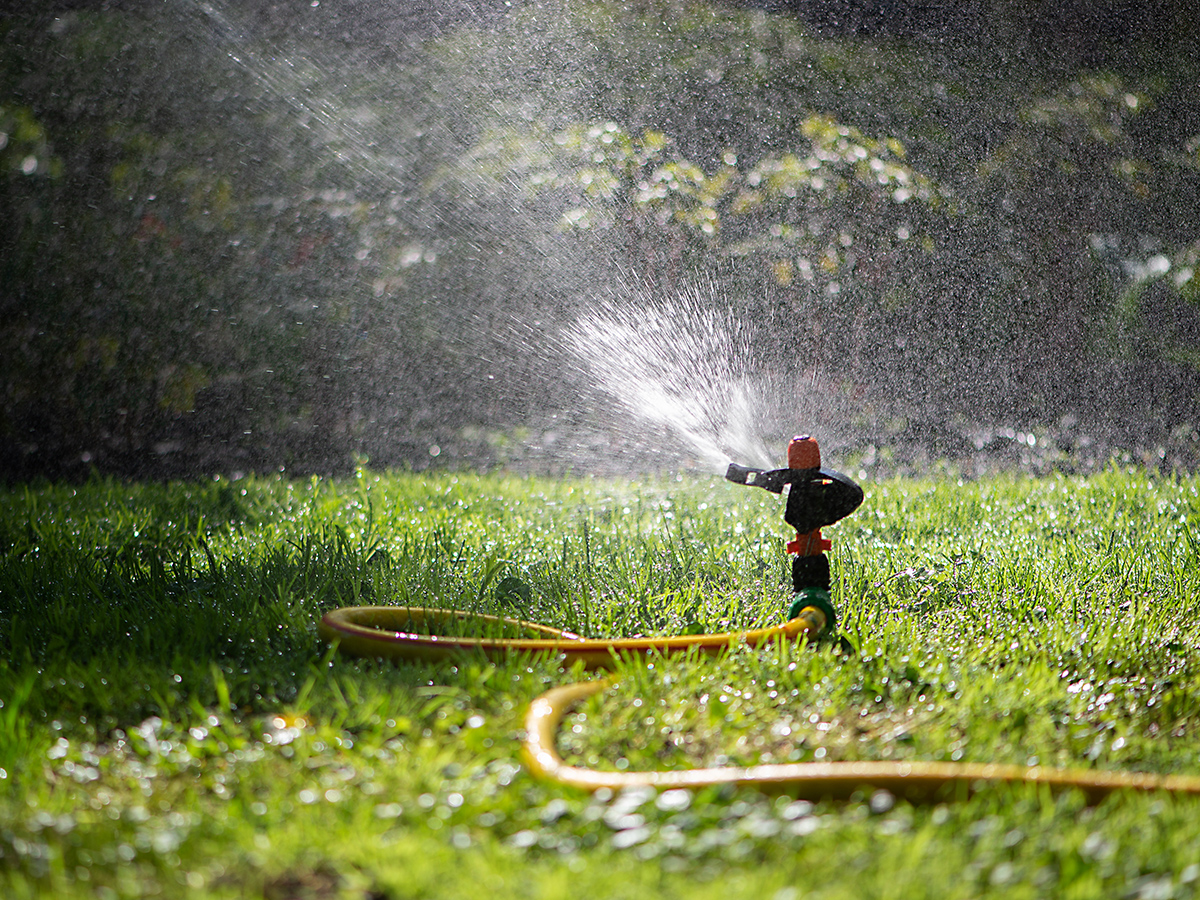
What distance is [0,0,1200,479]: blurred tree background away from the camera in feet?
20.1

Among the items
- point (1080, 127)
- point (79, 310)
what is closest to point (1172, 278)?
point (1080, 127)

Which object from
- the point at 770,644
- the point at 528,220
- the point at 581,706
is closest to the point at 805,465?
the point at 770,644

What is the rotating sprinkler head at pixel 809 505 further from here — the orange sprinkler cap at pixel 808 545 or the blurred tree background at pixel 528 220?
the blurred tree background at pixel 528 220

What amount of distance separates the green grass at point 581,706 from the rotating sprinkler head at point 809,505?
12 cm

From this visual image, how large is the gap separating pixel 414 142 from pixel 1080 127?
4126 mm

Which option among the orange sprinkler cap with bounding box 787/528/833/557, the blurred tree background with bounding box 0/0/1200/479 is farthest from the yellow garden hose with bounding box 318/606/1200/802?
the blurred tree background with bounding box 0/0/1200/479

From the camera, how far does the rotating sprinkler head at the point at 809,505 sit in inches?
101

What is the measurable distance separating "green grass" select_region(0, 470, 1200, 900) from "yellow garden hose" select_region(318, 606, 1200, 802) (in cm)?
3

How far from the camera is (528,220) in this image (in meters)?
6.91

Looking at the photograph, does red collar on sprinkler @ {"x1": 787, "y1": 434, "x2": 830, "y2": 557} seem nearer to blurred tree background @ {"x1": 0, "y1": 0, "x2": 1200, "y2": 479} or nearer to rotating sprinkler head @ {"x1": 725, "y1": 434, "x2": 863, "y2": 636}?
rotating sprinkler head @ {"x1": 725, "y1": 434, "x2": 863, "y2": 636}

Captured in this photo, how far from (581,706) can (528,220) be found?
519cm

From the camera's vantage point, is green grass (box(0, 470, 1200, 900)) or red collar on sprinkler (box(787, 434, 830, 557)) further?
red collar on sprinkler (box(787, 434, 830, 557))

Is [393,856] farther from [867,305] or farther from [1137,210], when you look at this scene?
[1137,210]

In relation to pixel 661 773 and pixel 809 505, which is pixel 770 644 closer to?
pixel 809 505
